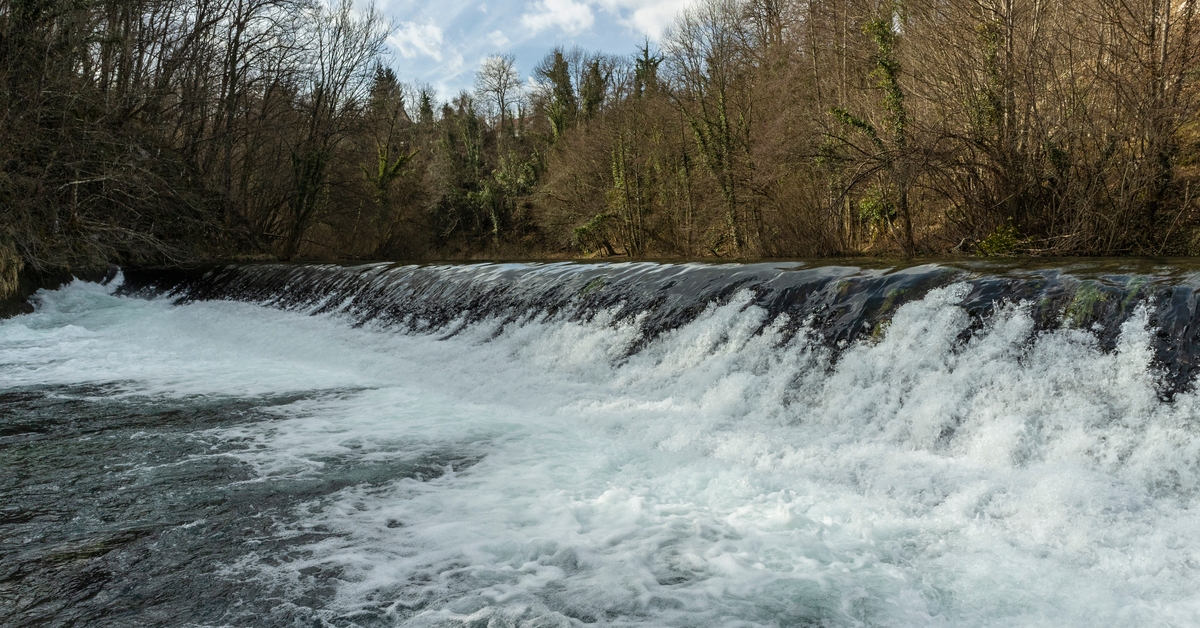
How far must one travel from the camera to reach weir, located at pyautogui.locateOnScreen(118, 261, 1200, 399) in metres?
4.80

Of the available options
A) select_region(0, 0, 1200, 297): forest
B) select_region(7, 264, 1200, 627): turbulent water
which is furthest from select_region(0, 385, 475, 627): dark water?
select_region(0, 0, 1200, 297): forest

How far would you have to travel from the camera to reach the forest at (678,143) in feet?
32.4

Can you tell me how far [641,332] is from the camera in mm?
7477

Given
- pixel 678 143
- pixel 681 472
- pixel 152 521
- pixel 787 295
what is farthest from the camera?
pixel 678 143

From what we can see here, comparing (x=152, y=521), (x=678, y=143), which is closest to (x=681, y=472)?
(x=152, y=521)

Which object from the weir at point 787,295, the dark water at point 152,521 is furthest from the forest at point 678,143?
the dark water at point 152,521

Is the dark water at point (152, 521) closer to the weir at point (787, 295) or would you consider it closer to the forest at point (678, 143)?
the weir at point (787, 295)

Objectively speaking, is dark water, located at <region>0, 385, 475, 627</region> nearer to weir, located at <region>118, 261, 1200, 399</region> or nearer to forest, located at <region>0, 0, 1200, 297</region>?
weir, located at <region>118, 261, 1200, 399</region>

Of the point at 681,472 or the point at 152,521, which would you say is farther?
the point at 681,472

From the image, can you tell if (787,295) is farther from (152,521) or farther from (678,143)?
(678,143)

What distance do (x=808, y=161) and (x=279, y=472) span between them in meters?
13.6

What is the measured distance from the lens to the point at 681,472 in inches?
175

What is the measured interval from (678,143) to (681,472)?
70.0ft

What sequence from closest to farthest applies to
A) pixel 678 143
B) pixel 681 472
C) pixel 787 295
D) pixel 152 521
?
→ pixel 152 521, pixel 681 472, pixel 787 295, pixel 678 143
